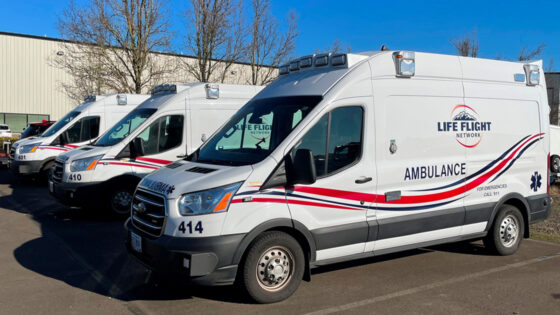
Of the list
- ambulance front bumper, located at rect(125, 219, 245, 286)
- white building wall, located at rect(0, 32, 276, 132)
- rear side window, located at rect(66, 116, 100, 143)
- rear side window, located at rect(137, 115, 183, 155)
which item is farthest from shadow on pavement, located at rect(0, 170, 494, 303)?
white building wall, located at rect(0, 32, 276, 132)

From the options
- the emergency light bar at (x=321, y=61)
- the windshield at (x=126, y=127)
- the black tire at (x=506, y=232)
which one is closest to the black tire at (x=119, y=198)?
the windshield at (x=126, y=127)

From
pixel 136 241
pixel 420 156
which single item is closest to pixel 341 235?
pixel 420 156

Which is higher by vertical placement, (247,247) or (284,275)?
(247,247)

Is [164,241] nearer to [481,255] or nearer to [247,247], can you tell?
[247,247]

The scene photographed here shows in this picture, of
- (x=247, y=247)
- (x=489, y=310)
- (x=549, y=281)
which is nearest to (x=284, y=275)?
(x=247, y=247)

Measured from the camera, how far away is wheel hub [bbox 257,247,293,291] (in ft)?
15.8

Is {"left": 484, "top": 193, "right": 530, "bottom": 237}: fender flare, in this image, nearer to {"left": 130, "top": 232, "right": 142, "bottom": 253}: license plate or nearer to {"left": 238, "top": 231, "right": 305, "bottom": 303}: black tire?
{"left": 238, "top": 231, "right": 305, "bottom": 303}: black tire

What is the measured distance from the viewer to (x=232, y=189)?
15.1 feet

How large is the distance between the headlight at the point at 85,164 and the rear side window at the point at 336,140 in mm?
5289

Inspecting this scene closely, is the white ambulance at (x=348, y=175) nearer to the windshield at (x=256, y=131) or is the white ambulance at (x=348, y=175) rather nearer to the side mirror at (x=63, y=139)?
the windshield at (x=256, y=131)

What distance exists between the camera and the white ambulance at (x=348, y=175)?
15.2ft

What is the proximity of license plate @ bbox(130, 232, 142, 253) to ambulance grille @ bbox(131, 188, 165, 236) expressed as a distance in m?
0.09

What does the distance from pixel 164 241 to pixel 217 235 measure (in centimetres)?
52

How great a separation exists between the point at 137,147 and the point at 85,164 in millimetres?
1288
